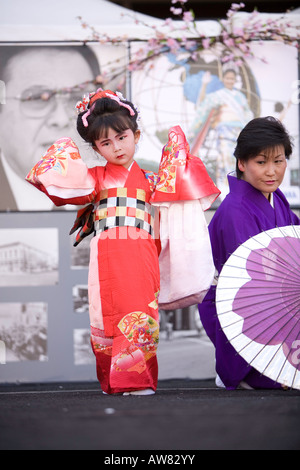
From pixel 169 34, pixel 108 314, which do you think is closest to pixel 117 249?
pixel 108 314

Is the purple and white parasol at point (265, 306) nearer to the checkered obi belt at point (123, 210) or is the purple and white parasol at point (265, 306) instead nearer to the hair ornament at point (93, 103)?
the checkered obi belt at point (123, 210)

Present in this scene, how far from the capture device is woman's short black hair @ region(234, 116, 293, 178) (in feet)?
12.3

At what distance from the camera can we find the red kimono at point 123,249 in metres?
3.53

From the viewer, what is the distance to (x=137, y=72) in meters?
5.48

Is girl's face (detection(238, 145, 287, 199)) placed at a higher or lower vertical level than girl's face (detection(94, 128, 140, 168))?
lower

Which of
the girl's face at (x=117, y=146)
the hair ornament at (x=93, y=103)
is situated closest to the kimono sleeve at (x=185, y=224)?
the girl's face at (x=117, y=146)

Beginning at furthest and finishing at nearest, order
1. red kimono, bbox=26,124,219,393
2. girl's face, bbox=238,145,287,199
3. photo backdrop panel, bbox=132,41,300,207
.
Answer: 1. photo backdrop panel, bbox=132,41,300,207
2. girl's face, bbox=238,145,287,199
3. red kimono, bbox=26,124,219,393

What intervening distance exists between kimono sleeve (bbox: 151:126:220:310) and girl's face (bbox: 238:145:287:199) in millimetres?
257

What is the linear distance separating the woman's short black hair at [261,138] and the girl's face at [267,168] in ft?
0.09

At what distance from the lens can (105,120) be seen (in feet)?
12.1

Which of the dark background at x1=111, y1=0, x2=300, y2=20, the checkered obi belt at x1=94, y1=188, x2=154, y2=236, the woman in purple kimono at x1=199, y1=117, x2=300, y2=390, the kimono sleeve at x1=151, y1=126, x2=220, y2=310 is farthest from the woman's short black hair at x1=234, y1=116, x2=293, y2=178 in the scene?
the dark background at x1=111, y1=0, x2=300, y2=20

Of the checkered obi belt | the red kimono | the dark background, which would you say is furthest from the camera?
the dark background

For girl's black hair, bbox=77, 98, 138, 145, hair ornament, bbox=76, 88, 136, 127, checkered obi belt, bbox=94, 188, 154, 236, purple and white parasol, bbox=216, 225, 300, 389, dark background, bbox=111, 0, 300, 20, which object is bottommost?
purple and white parasol, bbox=216, 225, 300, 389

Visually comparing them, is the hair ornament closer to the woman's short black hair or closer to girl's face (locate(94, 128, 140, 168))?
girl's face (locate(94, 128, 140, 168))
